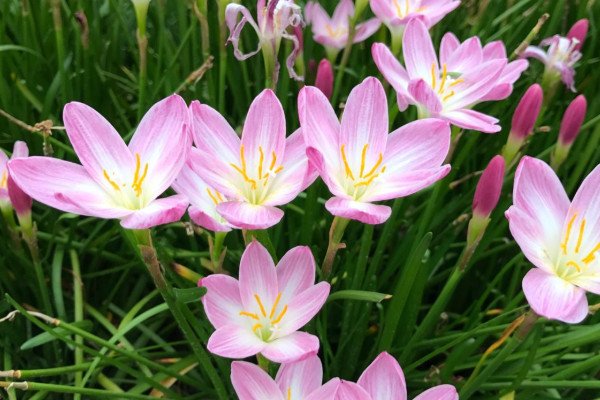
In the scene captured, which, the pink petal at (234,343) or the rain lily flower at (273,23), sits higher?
the rain lily flower at (273,23)

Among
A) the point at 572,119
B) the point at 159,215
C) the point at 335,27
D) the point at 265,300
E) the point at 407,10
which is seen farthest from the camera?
the point at 335,27

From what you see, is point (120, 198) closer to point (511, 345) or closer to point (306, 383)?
point (306, 383)

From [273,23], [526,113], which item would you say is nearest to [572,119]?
[526,113]

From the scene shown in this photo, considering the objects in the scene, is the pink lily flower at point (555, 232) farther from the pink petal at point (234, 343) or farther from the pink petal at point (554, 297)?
the pink petal at point (234, 343)

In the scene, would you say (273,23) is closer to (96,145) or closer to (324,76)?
(324,76)

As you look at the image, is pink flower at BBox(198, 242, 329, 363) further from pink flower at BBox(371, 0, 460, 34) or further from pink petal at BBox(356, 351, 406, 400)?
pink flower at BBox(371, 0, 460, 34)

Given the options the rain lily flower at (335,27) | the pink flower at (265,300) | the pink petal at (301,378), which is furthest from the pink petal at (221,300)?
the rain lily flower at (335,27)

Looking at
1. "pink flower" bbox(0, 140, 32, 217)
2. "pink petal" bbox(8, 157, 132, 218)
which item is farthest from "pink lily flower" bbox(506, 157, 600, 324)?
"pink flower" bbox(0, 140, 32, 217)
